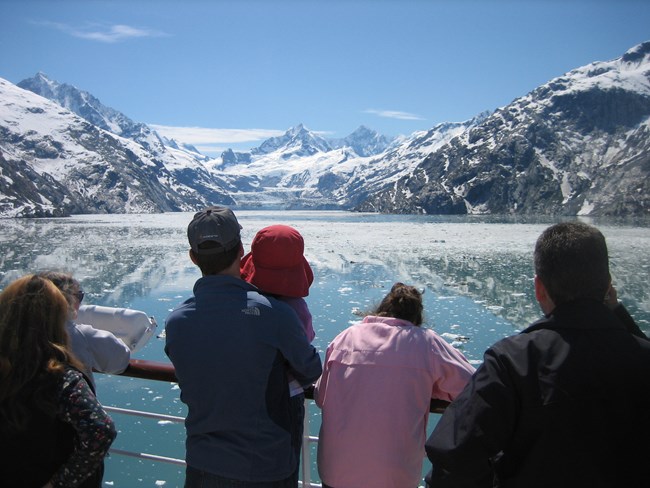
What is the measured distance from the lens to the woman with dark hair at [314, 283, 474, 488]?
308 cm

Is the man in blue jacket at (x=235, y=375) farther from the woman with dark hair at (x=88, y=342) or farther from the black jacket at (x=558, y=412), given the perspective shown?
the black jacket at (x=558, y=412)

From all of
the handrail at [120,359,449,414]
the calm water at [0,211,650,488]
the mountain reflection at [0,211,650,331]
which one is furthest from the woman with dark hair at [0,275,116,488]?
the mountain reflection at [0,211,650,331]

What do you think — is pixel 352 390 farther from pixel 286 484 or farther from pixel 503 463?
pixel 503 463

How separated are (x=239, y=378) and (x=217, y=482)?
562 mm

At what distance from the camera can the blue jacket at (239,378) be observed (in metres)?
2.85

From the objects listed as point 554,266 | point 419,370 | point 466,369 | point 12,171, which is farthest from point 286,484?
point 12,171

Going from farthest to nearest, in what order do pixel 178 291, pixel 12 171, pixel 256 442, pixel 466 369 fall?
pixel 12 171 < pixel 178 291 < pixel 466 369 < pixel 256 442

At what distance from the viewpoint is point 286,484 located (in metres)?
2.94

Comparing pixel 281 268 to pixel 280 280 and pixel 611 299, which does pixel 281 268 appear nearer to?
pixel 280 280

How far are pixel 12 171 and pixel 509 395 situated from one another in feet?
654

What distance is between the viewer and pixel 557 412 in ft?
6.64

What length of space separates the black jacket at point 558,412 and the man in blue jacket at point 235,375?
3.31ft

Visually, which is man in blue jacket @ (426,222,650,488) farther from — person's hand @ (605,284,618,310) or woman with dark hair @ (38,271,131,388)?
woman with dark hair @ (38,271,131,388)

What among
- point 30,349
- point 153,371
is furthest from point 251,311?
point 153,371
